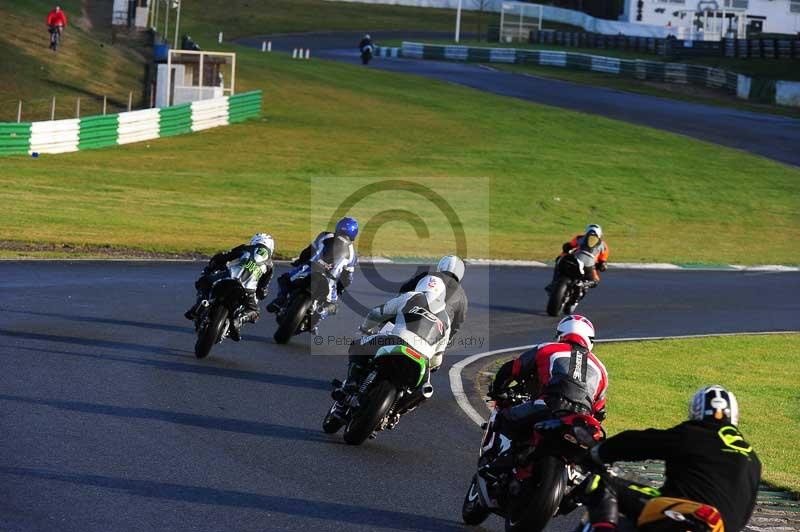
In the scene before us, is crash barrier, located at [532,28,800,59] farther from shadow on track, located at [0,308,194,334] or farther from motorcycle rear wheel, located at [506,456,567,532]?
motorcycle rear wheel, located at [506,456,567,532]

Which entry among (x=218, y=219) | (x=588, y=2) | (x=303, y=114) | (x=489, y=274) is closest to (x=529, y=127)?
(x=303, y=114)

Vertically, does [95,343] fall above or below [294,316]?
below

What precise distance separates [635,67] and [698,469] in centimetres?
6485

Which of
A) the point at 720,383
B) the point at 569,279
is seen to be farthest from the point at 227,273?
the point at 569,279

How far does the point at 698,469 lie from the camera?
6328 mm

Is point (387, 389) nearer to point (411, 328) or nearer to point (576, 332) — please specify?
point (411, 328)

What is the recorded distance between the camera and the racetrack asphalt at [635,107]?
158ft

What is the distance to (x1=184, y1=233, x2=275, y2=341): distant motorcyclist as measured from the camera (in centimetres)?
1391

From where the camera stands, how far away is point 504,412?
8430 mm

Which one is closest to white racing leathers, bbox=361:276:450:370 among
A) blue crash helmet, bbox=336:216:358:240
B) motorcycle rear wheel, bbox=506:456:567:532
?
motorcycle rear wheel, bbox=506:456:567:532

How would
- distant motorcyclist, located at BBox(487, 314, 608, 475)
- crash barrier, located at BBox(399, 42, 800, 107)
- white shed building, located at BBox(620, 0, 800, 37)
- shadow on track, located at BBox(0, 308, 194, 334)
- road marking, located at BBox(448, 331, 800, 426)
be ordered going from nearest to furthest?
distant motorcyclist, located at BBox(487, 314, 608, 475)
road marking, located at BBox(448, 331, 800, 426)
shadow on track, located at BBox(0, 308, 194, 334)
crash barrier, located at BBox(399, 42, 800, 107)
white shed building, located at BBox(620, 0, 800, 37)

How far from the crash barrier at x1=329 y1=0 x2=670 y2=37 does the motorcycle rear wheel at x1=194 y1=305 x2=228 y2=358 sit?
75.1 meters

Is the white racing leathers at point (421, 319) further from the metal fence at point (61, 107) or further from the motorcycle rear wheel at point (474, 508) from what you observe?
the metal fence at point (61, 107)

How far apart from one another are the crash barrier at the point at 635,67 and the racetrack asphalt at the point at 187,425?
4312 centimetres
